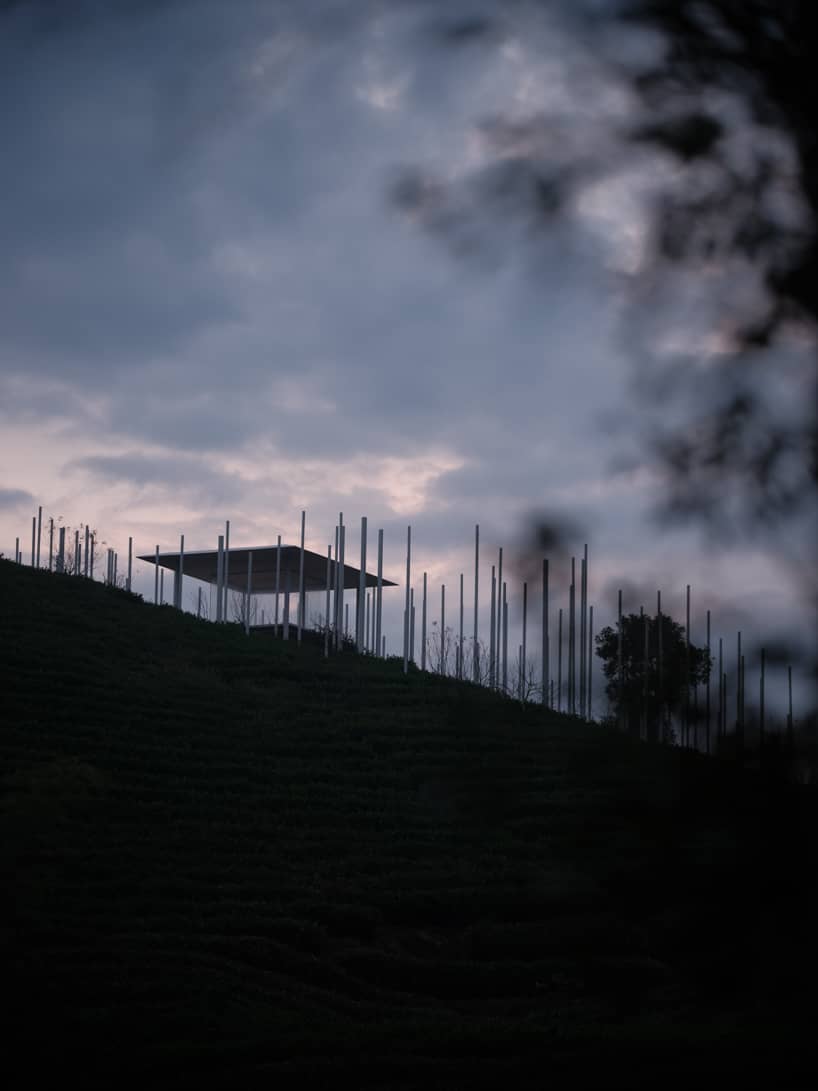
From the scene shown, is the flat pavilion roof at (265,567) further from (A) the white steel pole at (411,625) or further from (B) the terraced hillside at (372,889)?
(B) the terraced hillside at (372,889)

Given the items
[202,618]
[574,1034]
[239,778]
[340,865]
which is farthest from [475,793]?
[202,618]

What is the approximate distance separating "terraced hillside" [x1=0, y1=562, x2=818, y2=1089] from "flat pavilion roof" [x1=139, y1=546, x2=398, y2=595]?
24.0ft

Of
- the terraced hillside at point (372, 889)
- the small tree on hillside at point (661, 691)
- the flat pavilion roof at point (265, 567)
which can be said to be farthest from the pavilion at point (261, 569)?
the small tree on hillside at point (661, 691)

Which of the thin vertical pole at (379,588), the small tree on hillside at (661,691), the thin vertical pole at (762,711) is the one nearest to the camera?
the thin vertical pole at (762,711)

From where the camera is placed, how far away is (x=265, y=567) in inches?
1099

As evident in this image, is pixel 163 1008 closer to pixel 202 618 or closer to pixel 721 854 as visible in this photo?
pixel 721 854

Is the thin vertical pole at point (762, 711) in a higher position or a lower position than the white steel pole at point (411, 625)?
lower

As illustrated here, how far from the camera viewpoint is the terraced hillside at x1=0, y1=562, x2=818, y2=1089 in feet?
8.05

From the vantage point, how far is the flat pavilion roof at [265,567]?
2656 cm

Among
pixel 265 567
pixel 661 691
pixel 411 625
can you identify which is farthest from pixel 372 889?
pixel 265 567

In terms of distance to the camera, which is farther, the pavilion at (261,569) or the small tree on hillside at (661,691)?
the pavilion at (261,569)

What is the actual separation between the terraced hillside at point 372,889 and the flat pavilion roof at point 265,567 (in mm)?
7322

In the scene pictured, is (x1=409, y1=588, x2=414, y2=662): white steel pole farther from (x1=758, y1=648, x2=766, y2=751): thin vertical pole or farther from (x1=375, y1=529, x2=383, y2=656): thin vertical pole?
(x1=758, y1=648, x2=766, y2=751): thin vertical pole

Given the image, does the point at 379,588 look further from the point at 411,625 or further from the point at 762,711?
the point at 762,711
